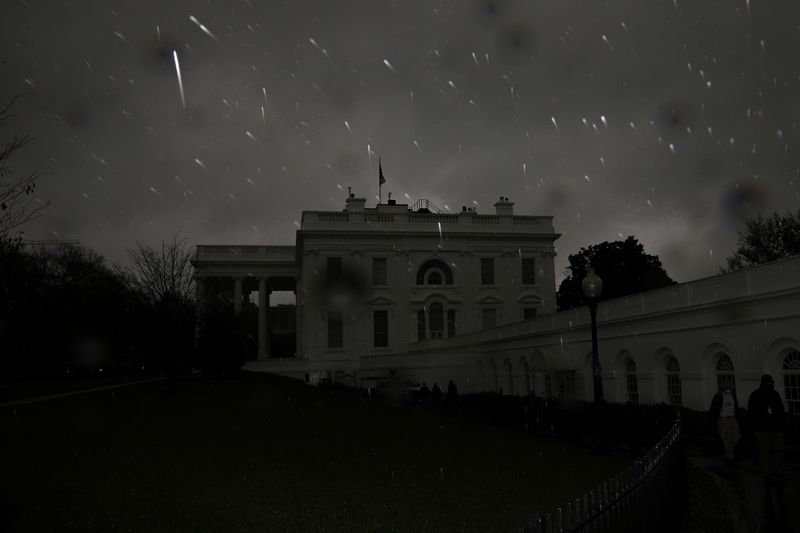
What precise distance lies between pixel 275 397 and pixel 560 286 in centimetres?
6044

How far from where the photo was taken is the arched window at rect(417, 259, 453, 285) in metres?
64.3

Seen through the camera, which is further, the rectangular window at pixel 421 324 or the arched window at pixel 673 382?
the rectangular window at pixel 421 324

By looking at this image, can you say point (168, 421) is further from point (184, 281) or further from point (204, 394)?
point (184, 281)

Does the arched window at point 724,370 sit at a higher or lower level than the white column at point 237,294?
lower

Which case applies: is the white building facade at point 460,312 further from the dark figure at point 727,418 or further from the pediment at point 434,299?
the dark figure at point 727,418

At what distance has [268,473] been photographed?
12359 mm

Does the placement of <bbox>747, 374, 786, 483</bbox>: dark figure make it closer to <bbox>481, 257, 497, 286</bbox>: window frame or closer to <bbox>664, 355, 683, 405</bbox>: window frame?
<bbox>664, 355, 683, 405</bbox>: window frame

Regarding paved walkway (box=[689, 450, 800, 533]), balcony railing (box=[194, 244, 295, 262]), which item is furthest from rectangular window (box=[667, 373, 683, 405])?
balcony railing (box=[194, 244, 295, 262])

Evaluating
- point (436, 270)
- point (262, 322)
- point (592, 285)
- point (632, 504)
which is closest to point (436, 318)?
point (436, 270)

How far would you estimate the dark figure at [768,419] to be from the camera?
12656 millimetres

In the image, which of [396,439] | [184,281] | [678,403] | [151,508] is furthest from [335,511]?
[184,281]

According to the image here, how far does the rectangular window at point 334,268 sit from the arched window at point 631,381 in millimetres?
37892

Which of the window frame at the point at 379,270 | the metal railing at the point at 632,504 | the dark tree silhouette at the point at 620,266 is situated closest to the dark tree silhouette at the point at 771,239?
the dark tree silhouette at the point at 620,266

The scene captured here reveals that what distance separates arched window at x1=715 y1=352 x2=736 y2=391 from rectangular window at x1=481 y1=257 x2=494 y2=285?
4338 cm
